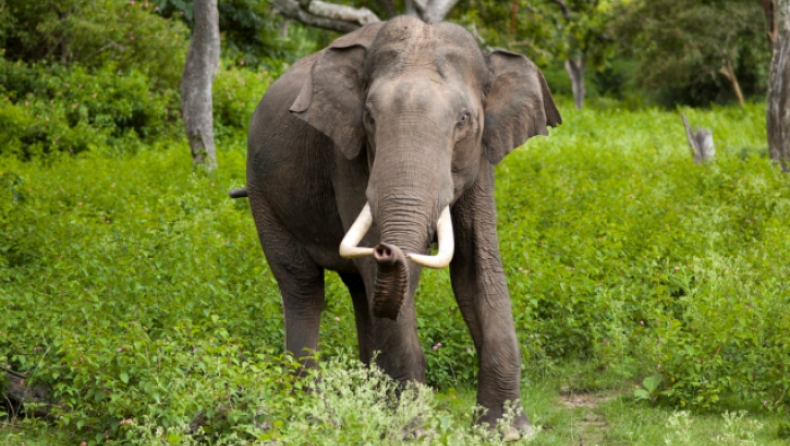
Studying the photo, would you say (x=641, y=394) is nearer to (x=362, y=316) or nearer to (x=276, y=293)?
(x=362, y=316)

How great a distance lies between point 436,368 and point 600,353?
1067 mm

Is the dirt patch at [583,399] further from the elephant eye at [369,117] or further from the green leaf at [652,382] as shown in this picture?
the elephant eye at [369,117]

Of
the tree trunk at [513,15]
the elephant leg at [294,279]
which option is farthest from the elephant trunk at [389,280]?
the tree trunk at [513,15]

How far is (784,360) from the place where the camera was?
19.5ft

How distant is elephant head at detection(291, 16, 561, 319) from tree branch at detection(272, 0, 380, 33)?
10.7m

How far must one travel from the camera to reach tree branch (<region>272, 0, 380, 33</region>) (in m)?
16.4

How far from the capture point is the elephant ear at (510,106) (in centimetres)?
548

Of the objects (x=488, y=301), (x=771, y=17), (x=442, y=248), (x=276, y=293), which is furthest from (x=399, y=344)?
(x=771, y=17)

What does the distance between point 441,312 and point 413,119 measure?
2561mm

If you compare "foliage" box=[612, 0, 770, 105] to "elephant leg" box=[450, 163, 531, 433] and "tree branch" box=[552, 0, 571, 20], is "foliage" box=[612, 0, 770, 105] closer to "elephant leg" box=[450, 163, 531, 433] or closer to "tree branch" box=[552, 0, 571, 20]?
"tree branch" box=[552, 0, 571, 20]

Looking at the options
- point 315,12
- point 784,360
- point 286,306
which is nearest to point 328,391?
point 286,306

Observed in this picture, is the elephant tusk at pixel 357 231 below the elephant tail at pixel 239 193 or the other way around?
the other way around

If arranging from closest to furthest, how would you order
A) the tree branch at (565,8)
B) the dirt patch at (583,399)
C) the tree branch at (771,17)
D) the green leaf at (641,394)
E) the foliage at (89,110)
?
the green leaf at (641,394)
the dirt patch at (583,399)
the tree branch at (771,17)
the foliage at (89,110)
the tree branch at (565,8)

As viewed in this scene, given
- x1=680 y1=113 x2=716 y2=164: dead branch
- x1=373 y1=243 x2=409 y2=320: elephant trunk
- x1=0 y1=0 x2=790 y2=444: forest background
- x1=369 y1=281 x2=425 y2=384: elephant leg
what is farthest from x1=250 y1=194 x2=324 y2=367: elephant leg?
x1=680 y1=113 x2=716 y2=164: dead branch
